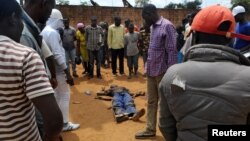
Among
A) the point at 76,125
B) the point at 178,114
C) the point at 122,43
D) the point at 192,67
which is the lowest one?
the point at 76,125

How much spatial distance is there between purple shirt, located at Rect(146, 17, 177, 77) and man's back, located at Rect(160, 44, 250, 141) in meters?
2.83

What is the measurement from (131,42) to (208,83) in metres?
9.05

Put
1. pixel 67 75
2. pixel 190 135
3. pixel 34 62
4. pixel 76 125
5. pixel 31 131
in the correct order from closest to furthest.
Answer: pixel 34 62 → pixel 190 135 → pixel 31 131 → pixel 67 75 → pixel 76 125

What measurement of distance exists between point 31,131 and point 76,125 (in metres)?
4.00

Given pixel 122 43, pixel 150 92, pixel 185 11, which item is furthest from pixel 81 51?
pixel 185 11

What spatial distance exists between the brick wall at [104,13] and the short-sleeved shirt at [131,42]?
6190 mm

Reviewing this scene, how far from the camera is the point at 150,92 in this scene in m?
4.95

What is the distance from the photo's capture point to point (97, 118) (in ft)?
21.4

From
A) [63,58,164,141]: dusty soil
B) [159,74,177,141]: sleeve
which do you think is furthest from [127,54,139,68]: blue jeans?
[159,74,177,141]: sleeve

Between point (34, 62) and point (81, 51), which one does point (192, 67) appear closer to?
point (34, 62)

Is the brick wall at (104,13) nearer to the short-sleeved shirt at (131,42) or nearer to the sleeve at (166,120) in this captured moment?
the short-sleeved shirt at (131,42)

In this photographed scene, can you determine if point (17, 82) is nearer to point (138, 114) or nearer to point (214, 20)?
point (214, 20)

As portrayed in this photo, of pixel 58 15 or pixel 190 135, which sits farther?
pixel 58 15

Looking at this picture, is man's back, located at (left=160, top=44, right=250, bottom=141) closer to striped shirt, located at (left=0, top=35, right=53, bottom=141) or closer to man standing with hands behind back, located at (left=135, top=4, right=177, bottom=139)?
striped shirt, located at (left=0, top=35, right=53, bottom=141)
